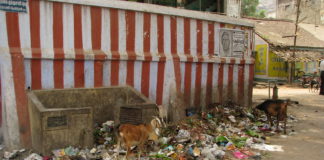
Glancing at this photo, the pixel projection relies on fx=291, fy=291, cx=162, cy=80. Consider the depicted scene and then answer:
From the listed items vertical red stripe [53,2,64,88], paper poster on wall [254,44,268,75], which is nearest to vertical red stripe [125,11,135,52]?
vertical red stripe [53,2,64,88]

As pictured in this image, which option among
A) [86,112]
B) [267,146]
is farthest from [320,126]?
[86,112]

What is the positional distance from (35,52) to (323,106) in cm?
997

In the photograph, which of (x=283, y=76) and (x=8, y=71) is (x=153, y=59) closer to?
(x=8, y=71)

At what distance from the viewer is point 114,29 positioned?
22.4 feet

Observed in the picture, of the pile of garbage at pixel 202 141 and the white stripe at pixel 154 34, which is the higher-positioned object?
the white stripe at pixel 154 34

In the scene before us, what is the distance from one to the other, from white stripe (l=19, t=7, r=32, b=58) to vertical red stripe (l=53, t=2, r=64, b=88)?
1.65ft

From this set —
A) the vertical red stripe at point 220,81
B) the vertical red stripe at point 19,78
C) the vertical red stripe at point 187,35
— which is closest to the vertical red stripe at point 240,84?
the vertical red stripe at point 220,81

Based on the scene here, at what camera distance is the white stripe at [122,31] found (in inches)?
271

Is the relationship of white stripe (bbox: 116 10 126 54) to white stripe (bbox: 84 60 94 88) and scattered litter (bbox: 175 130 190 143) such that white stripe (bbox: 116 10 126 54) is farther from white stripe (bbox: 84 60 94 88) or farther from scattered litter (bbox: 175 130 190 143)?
scattered litter (bbox: 175 130 190 143)

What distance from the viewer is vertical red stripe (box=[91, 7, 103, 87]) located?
21.5 feet

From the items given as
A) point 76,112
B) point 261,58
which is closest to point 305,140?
point 76,112

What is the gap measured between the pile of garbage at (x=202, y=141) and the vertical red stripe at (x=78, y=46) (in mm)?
1186

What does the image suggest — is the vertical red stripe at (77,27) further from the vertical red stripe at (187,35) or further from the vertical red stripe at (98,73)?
the vertical red stripe at (187,35)

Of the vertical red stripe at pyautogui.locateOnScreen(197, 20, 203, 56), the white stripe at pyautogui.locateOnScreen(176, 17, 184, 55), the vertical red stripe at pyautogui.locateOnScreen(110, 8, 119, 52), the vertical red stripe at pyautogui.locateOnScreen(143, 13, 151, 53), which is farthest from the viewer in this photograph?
the vertical red stripe at pyautogui.locateOnScreen(197, 20, 203, 56)
